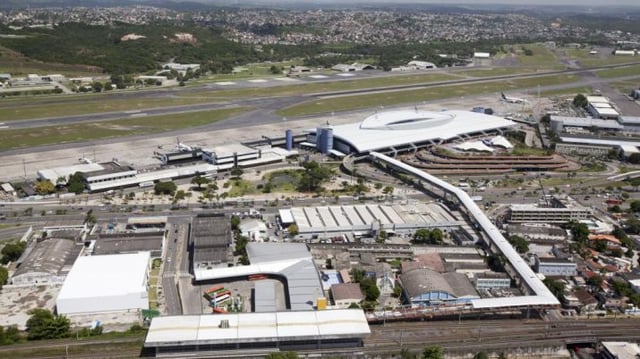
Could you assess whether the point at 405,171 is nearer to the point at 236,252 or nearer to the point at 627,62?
the point at 236,252

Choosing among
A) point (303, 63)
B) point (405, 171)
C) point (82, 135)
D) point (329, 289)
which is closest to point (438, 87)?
point (303, 63)

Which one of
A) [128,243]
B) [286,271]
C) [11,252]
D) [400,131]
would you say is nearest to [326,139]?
[400,131]

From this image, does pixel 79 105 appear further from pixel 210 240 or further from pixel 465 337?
pixel 465 337

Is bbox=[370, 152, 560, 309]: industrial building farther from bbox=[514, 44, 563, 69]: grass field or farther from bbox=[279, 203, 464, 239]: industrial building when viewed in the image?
bbox=[514, 44, 563, 69]: grass field

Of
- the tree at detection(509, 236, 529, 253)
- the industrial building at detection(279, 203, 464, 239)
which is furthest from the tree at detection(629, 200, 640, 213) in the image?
the industrial building at detection(279, 203, 464, 239)

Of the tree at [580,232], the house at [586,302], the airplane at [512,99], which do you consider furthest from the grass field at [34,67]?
the house at [586,302]

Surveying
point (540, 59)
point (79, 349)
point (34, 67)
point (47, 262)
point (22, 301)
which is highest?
point (540, 59)

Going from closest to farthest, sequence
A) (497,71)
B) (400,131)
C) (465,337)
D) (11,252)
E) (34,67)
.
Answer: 1. (465,337)
2. (11,252)
3. (400,131)
4. (34,67)
5. (497,71)

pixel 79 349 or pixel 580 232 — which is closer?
pixel 79 349
